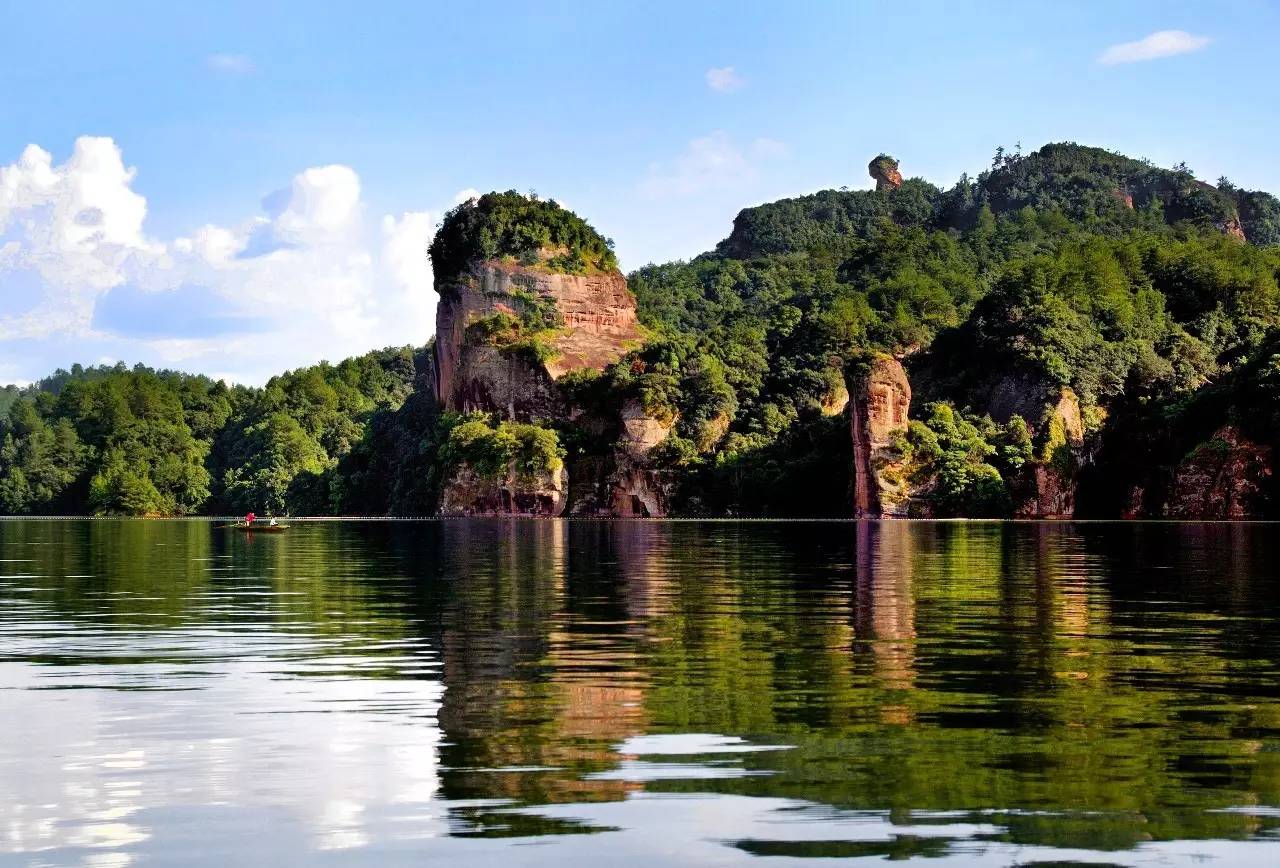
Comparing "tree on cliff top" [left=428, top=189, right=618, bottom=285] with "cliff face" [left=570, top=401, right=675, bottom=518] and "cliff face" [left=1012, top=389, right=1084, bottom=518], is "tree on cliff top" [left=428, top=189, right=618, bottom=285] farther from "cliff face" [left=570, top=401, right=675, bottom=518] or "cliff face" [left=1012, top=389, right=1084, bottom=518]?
"cliff face" [left=1012, top=389, right=1084, bottom=518]

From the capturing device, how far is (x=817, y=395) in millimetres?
140750

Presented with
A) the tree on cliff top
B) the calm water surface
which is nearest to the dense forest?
the tree on cliff top

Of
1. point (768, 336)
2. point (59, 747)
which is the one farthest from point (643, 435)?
point (59, 747)

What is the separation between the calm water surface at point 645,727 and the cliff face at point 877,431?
80825 mm

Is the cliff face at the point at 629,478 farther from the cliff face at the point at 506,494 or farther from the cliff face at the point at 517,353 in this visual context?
the cliff face at the point at 517,353

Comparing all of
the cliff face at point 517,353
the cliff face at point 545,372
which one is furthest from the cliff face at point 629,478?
the cliff face at point 517,353

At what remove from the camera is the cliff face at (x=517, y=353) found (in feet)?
475

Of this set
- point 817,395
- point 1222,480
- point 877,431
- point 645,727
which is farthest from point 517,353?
point 645,727

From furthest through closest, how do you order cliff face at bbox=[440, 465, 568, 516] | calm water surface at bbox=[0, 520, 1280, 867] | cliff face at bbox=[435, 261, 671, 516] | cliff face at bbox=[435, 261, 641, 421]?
cliff face at bbox=[435, 261, 641, 421] < cliff face at bbox=[435, 261, 671, 516] < cliff face at bbox=[440, 465, 568, 516] < calm water surface at bbox=[0, 520, 1280, 867]

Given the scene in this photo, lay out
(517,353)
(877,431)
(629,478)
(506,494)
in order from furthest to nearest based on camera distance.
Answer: (517,353) < (629,478) < (506,494) < (877,431)

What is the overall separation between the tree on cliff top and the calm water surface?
377 ft

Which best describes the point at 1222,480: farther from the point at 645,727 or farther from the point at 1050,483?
the point at 645,727

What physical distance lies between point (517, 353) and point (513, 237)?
12366 mm

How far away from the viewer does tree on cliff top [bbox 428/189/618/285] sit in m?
149
